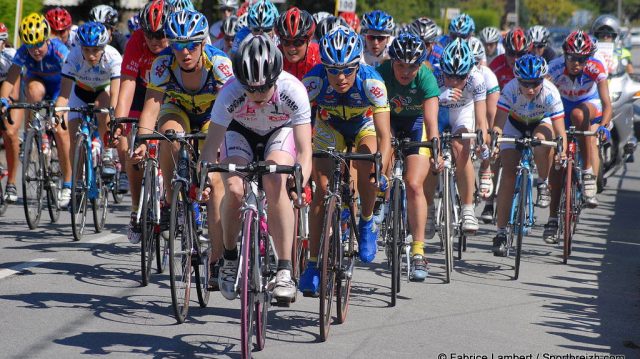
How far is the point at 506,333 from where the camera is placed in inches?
330

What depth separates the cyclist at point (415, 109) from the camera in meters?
9.95

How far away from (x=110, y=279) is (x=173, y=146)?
1369mm

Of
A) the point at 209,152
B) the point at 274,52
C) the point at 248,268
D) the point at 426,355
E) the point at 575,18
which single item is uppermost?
the point at 575,18

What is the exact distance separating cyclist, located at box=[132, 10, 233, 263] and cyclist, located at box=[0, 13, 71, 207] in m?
3.70

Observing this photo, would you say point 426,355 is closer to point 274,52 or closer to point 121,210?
point 274,52

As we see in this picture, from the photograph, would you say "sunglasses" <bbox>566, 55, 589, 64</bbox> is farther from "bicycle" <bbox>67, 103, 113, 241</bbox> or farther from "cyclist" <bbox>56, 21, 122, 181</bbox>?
"bicycle" <bbox>67, 103, 113, 241</bbox>

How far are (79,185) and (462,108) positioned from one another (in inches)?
153

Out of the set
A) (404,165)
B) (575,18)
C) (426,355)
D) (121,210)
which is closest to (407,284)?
(404,165)

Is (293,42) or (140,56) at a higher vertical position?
(293,42)

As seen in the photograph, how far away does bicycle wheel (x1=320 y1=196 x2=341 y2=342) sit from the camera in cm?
766

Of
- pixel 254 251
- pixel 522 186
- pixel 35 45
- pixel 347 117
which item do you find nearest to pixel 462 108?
pixel 522 186

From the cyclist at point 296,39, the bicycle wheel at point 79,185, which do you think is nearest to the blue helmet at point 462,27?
the cyclist at point 296,39

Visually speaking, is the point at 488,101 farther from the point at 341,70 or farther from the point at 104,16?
the point at 104,16

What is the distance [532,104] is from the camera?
38.8 feet
